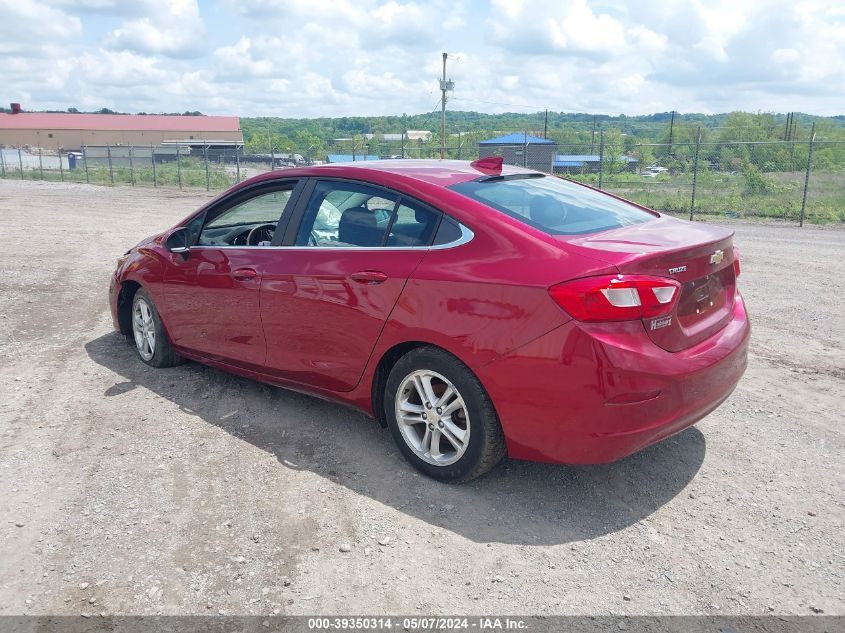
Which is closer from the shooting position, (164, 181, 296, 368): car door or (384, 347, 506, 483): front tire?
(384, 347, 506, 483): front tire

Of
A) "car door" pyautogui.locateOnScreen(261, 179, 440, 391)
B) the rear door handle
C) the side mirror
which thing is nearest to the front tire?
"car door" pyautogui.locateOnScreen(261, 179, 440, 391)

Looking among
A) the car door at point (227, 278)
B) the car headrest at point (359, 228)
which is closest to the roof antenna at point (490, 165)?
the car headrest at point (359, 228)

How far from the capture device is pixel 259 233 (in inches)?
212

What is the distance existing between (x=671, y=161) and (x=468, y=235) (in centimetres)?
2279

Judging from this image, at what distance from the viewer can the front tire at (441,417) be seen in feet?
12.0

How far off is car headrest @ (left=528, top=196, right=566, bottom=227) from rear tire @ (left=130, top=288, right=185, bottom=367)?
3.19 m

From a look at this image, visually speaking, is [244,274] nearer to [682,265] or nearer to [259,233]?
[259,233]

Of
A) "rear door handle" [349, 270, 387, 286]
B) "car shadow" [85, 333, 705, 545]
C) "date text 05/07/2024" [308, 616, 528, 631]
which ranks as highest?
"rear door handle" [349, 270, 387, 286]

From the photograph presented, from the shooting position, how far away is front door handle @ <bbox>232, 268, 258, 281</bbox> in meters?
4.73

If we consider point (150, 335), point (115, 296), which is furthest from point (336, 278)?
point (115, 296)

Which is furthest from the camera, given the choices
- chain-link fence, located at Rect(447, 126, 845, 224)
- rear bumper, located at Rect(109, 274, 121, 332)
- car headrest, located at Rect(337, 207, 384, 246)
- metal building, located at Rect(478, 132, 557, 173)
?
metal building, located at Rect(478, 132, 557, 173)

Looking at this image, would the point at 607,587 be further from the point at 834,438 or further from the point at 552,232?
the point at 834,438

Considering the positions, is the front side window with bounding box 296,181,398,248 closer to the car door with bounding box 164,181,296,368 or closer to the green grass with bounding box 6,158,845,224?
the car door with bounding box 164,181,296,368

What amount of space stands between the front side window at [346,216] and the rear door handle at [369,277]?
182mm
